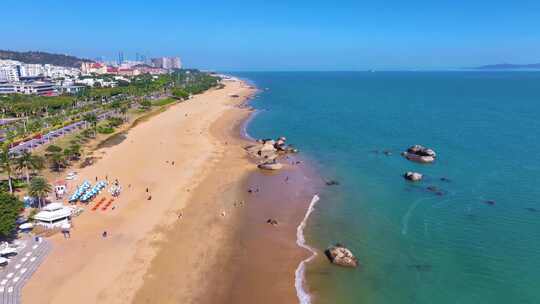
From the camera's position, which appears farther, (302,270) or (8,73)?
(8,73)

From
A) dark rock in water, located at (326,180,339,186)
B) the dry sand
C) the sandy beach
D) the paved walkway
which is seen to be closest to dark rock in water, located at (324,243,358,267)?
the sandy beach

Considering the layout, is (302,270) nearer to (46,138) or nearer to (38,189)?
(38,189)

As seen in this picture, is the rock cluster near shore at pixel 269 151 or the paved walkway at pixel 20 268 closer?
the paved walkway at pixel 20 268

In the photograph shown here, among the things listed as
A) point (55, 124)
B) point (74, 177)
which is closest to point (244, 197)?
point (74, 177)

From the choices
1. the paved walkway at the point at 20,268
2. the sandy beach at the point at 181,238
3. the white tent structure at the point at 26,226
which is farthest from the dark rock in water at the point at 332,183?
the white tent structure at the point at 26,226

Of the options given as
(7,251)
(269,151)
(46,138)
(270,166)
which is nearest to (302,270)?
(7,251)

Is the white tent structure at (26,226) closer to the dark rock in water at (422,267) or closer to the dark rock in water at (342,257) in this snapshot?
the dark rock in water at (342,257)

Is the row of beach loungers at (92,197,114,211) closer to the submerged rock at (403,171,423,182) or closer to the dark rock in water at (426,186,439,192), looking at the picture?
the submerged rock at (403,171,423,182)

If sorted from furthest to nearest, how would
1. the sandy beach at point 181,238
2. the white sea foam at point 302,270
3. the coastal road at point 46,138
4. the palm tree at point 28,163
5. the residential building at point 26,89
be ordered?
the residential building at point 26,89, the coastal road at point 46,138, the palm tree at point 28,163, the sandy beach at point 181,238, the white sea foam at point 302,270
